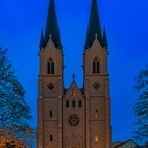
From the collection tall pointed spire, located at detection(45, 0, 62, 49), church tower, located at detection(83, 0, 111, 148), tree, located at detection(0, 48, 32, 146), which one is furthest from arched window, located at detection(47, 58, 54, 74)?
tree, located at detection(0, 48, 32, 146)

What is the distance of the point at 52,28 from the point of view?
101m

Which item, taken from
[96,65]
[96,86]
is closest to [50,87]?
[96,86]

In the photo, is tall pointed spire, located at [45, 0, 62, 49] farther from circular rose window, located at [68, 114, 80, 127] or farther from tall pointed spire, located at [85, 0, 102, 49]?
circular rose window, located at [68, 114, 80, 127]

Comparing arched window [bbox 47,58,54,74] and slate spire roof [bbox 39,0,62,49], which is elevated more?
slate spire roof [bbox 39,0,62,49]

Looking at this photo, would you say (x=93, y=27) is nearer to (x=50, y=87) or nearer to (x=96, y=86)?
(x=96, y=86)

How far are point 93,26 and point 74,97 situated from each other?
10689mm

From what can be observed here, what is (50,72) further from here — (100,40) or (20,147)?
(20,147)

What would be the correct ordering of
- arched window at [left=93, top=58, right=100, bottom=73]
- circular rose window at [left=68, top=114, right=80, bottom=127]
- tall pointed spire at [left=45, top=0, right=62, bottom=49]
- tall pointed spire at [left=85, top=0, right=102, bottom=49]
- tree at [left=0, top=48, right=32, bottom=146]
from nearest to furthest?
tree at [left=0, top=48, right=32, bottom=146] → circular rose window at [left=68, top=114, right=80, bottom=127] → tall pointed spire at [left=85, top=0, right=102, bottom=49] → arched window at [left=93, top=58, right=100, bottom=73] → tall pointed spire at [left=45, top=0, right=62, bottom=49]

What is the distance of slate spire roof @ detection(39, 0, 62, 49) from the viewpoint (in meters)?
101

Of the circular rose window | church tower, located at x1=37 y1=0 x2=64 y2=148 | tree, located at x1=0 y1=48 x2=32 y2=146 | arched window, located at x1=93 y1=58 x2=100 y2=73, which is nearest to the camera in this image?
tree, located at x1=0 y1=48 x2=32 y2=146

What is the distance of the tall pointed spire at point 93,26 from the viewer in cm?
10012

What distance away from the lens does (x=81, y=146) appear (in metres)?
96.8

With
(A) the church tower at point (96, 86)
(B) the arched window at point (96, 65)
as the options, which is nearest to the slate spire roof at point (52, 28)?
(A) the church tower at point (96, 86)

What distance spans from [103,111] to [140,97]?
2922 inches
